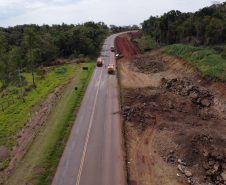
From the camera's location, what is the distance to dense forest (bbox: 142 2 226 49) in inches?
1721

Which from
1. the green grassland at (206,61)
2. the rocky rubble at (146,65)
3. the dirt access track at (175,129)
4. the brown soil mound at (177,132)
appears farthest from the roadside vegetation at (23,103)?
the green grassland at (206,61)

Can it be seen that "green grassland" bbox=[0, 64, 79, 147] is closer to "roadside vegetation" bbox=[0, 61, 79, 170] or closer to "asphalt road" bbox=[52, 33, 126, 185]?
"roadside vegetation" bbox=[0, 61, 79, 170]

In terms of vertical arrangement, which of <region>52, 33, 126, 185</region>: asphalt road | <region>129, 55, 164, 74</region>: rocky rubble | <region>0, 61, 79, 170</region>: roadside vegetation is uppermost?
<region>129, 55, 164, 74</region>: rocky rubble

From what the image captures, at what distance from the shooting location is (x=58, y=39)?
2296 inches

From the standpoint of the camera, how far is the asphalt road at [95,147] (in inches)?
649

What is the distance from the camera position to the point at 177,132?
2111cm

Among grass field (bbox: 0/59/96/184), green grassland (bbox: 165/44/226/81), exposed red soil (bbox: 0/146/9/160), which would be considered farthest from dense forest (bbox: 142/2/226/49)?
exposed red soil (bbox: 0/146/9/160)

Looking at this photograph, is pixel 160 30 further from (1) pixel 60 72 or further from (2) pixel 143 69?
(1) pixel 60 72

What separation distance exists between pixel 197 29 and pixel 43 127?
47.6 metres

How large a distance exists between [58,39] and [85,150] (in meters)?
48.4

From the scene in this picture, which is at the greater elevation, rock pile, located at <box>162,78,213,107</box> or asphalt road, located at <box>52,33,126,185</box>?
rock pile, located at <box>162,78,213,107</box>

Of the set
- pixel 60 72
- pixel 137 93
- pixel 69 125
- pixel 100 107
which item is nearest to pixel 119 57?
pixel 60 72

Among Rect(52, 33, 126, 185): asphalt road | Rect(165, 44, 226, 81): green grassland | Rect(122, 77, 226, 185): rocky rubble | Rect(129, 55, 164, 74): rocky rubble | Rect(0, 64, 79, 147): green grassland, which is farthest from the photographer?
Rect(129, 55, 164, 74): rocky rubble

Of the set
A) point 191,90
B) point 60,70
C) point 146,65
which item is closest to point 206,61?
point 191,90
